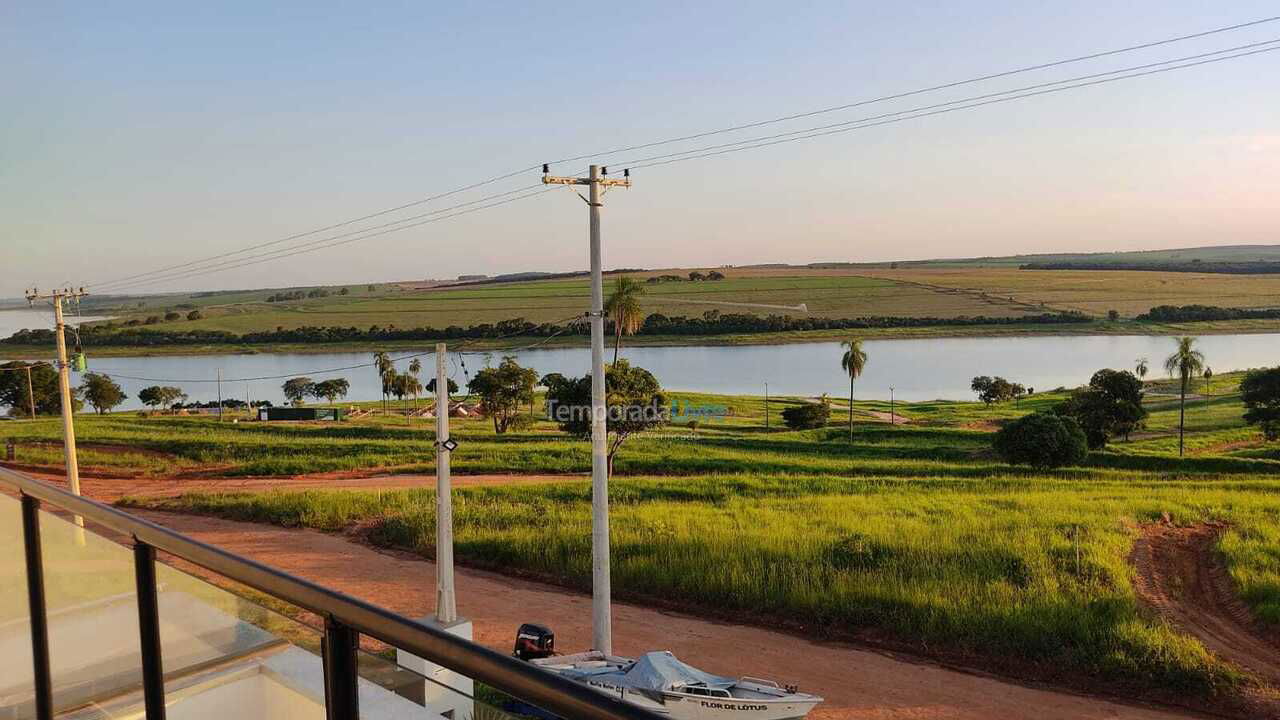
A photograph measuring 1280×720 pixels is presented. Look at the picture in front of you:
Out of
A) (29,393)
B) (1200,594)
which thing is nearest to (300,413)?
(29,393)

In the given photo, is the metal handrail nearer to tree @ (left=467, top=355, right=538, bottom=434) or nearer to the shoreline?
tree @ (left=467, top=355, right=538, bottom=434)

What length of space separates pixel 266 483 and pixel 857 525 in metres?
17.3

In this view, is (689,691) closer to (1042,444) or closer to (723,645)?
(723,645)

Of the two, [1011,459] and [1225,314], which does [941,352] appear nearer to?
[1225,314]

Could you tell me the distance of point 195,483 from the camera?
25.0 m

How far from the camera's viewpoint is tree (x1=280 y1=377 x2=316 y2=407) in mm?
65438

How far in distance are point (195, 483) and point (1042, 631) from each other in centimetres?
2278

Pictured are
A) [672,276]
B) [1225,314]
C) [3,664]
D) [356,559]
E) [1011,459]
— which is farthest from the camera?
[672,276]

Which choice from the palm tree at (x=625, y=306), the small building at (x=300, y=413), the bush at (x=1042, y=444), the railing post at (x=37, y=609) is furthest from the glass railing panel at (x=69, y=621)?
the small building at (x=300, y=413)

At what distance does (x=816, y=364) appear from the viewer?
302ft

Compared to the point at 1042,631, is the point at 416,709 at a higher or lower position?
higher

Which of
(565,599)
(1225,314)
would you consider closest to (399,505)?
(565,599)

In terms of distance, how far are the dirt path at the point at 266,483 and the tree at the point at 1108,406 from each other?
22.3m

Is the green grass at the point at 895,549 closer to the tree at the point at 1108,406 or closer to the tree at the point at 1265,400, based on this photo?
the tree at the point at 1108,406
